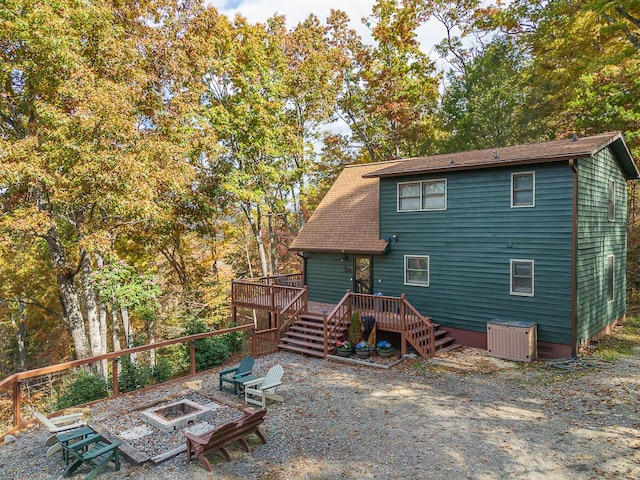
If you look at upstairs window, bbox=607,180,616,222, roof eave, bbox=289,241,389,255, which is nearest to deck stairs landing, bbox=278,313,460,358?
roof eave, bbox=289,241,389,255

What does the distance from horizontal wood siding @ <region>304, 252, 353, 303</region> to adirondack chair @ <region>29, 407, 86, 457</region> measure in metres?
10.1

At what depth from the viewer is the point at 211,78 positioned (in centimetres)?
2058

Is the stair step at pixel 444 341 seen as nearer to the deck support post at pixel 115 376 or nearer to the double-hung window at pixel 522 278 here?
the double-hung window at pixel 522 278

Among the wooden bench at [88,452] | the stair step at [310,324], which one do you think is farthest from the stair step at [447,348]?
the wooden bench at [88,452]

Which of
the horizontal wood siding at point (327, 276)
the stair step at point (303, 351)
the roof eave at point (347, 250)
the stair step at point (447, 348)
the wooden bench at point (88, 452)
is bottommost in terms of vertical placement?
the stair step at point (303, 351)

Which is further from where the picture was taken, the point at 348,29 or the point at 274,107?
the point at 348,29

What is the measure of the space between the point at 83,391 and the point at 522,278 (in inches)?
472

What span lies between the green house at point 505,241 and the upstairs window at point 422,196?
0.04 metres

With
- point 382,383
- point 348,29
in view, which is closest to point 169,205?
point 382,383

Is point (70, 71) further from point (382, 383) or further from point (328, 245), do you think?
point (382, 383)

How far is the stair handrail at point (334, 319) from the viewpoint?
12125 mm

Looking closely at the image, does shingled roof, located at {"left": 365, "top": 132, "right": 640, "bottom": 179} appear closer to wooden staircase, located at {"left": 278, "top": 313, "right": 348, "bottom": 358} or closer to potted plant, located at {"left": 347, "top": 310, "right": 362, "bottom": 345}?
potted plant, located at {"left": 347, "top": 310, "right": 362, "bottom": 345}

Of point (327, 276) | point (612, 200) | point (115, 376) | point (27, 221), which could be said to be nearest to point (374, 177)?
point (327, 276)

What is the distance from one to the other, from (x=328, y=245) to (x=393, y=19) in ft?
56.6
